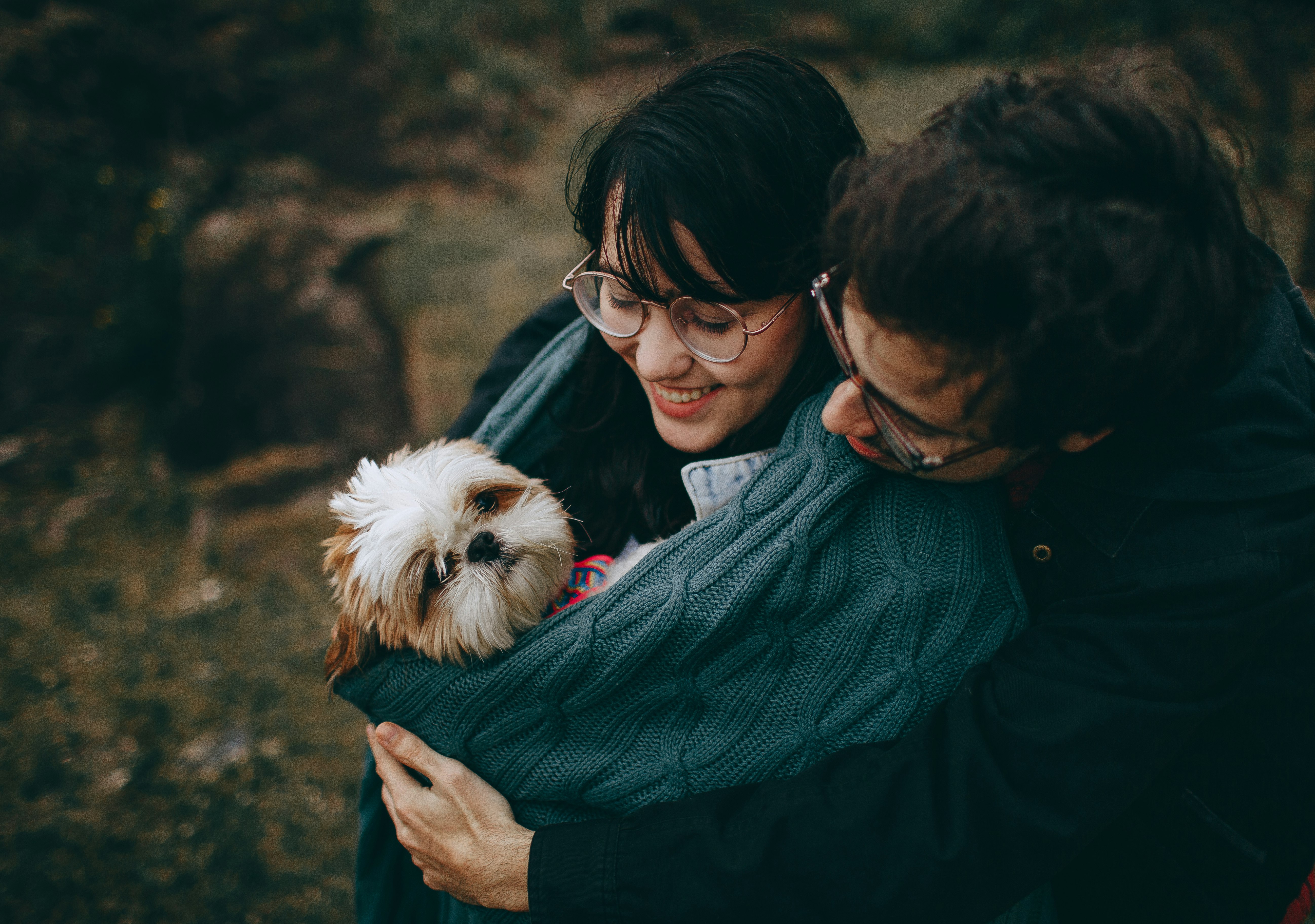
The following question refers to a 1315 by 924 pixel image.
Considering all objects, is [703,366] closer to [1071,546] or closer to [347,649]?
[1071,546]

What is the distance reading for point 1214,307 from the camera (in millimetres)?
954

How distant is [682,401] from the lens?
5.30 feet

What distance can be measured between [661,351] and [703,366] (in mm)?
100

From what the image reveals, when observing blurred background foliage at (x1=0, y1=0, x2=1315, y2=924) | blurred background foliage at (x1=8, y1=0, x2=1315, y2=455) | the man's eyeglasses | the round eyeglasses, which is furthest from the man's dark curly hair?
blurred background foliage at (x1=8, y1=0, x2=1315, y2=455)

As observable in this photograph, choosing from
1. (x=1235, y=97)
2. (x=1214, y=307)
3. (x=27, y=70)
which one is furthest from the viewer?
(x=27, y=70)

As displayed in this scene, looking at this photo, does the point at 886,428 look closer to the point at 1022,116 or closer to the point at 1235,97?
the point at 1022,116

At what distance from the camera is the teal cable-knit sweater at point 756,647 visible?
1284 mm

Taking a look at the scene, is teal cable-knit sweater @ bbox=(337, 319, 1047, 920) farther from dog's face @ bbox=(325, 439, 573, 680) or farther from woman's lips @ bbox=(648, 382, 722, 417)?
woman's lips @ bbox=(648, 382, 722, 417)

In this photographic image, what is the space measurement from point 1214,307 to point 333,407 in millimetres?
3701

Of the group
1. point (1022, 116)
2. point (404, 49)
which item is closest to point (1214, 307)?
point (1022, 116)

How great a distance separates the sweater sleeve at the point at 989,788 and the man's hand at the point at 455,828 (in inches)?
4.2

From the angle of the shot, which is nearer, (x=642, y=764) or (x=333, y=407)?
(x=642, y=764)

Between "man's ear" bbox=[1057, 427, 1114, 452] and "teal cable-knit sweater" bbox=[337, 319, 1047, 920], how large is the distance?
0.63 feet

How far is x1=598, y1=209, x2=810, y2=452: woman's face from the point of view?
4.69 ft
